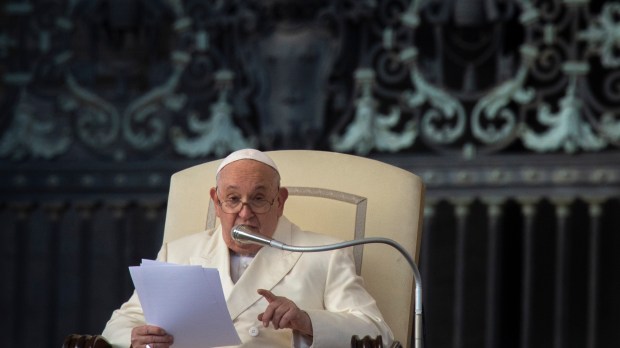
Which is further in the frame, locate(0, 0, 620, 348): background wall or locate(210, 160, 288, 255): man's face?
locate(0, 0, 620, 348): background wall

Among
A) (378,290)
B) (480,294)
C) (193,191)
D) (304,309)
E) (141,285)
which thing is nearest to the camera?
(141,285)

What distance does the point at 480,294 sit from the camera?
6.22 m

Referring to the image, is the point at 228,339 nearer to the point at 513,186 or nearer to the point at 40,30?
the point at 513,186

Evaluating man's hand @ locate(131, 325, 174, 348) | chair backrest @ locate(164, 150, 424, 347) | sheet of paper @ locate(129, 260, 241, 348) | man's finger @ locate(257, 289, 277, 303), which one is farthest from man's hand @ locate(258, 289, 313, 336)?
chair backrest @ locate(164, 150, 424, 347)

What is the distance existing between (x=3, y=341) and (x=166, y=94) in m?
1.37

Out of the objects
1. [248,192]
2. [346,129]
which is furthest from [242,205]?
[346,129]

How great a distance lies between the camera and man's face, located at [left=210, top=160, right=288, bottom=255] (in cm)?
418

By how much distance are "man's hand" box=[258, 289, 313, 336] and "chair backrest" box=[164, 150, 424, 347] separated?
53cm

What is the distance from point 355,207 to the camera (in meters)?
4.50

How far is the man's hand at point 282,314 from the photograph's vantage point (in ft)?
12.5

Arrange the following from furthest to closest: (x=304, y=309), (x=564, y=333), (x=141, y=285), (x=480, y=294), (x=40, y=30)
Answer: (x=40, y=30) < (x=480, y=294) < (x=564, y=333) < (x=304, y=309) < (x=141, y=285)

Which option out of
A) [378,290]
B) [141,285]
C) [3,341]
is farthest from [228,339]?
[3,341]

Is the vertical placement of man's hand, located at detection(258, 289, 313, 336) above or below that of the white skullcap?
below

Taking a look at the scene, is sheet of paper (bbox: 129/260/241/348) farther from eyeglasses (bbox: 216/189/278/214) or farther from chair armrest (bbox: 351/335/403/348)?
eyeglasses (bbox: 216/189/278/214)
